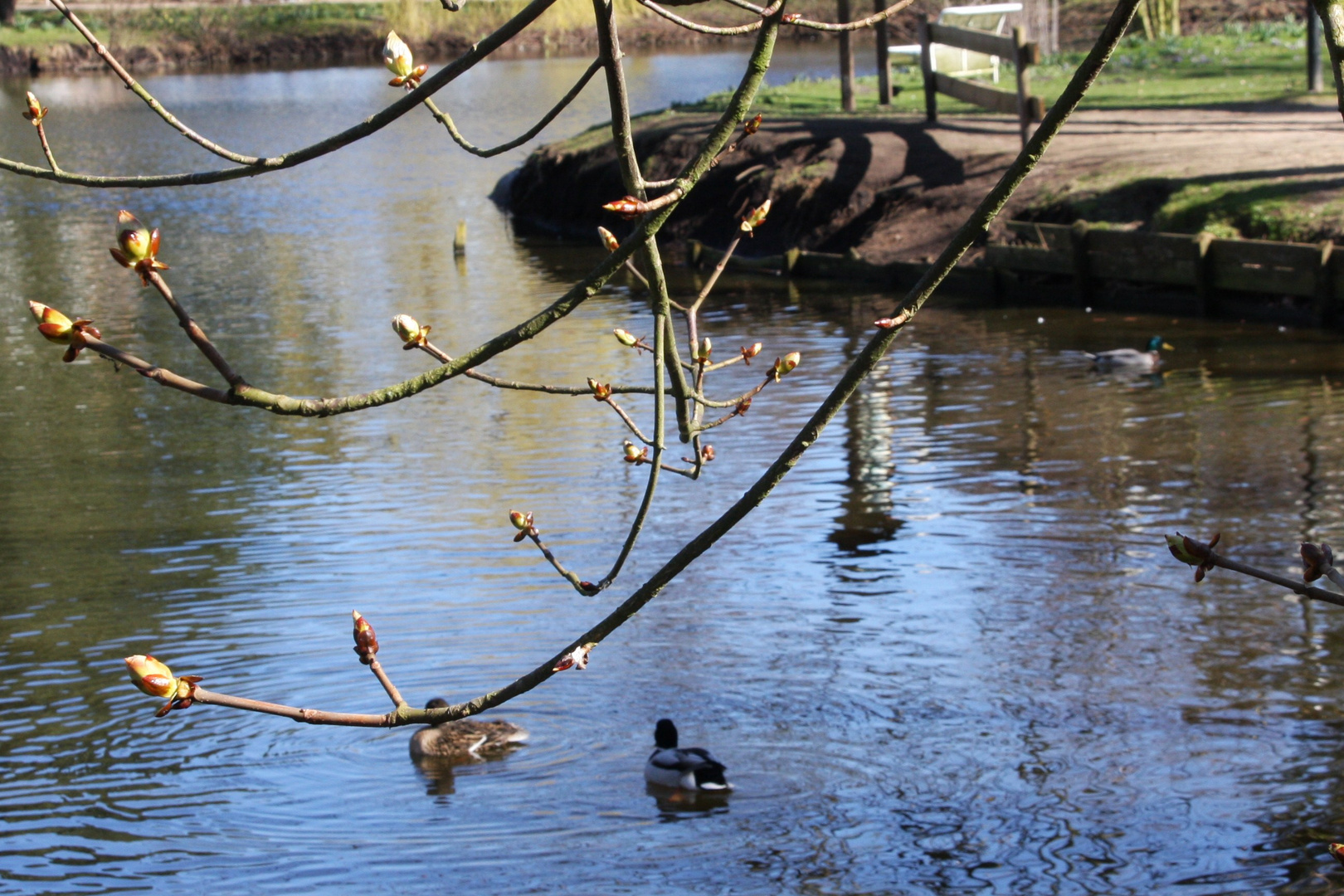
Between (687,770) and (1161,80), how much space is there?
90.3 feet

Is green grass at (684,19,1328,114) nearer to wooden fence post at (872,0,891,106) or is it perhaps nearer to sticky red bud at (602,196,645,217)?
wooden fence post at (872,0,891,106)

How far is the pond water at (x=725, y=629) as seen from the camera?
6.60 metres

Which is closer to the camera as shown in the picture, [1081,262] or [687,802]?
[687,802]

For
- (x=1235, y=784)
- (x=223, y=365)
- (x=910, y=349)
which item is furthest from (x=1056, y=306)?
(x=223, y=365)

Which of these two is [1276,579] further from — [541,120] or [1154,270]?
[1154,270]

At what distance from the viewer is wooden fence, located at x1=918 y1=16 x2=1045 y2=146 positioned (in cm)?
2031

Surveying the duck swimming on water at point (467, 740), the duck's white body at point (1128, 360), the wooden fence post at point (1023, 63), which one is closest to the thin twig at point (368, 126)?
the duck swimming on water at point (467, 740)

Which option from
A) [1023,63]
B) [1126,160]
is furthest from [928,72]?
[1126,160]

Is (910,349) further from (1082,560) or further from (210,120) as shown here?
(210,120)

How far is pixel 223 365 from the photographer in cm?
164

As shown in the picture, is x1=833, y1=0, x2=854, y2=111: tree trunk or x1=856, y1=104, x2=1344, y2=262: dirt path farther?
x1=833, y1=0, x2=854, y2=111: tree trunk

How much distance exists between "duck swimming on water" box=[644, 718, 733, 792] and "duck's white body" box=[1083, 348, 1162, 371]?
30.0 feet

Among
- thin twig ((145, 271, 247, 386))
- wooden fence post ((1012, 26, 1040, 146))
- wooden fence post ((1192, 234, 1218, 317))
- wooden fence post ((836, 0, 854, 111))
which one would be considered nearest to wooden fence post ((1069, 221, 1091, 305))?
wooden fence post ((1192, 234, 1218, 317))

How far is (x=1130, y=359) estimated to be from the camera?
1462 centimetres
